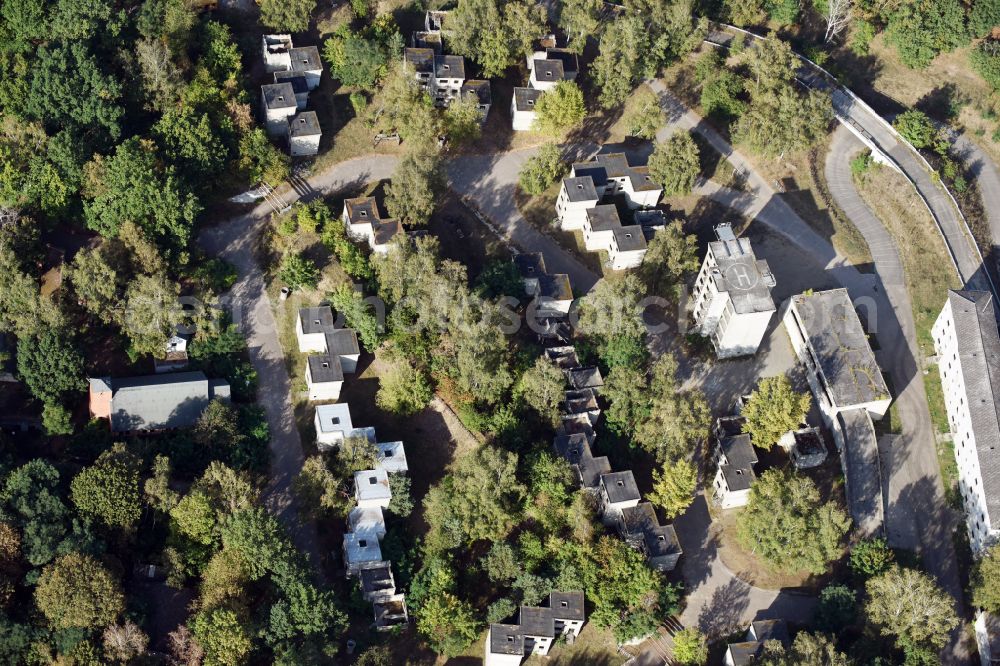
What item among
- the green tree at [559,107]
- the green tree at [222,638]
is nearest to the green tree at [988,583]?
the green tree at [559,107]

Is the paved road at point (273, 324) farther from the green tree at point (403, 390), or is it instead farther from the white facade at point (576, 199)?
the white facade at point (576, 199)

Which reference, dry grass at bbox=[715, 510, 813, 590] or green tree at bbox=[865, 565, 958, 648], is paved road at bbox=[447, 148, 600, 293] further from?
green tree at bbox=[865, 565, 958, 648]

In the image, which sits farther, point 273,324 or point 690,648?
point 273,324

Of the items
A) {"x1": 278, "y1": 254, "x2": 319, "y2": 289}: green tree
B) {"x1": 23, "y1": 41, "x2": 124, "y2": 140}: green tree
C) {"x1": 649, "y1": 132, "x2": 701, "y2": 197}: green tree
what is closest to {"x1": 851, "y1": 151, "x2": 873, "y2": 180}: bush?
{"x1": 649, "y1": 132, "x2": 701, "y2": 197}: green tree

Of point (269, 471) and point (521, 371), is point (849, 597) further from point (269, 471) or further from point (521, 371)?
point (269, 471)

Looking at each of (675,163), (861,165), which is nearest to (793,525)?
(675,163)

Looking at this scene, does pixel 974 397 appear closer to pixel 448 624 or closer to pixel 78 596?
pixel 448 624

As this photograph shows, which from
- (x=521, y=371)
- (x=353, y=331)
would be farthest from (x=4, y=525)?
(x=521, y=371)
